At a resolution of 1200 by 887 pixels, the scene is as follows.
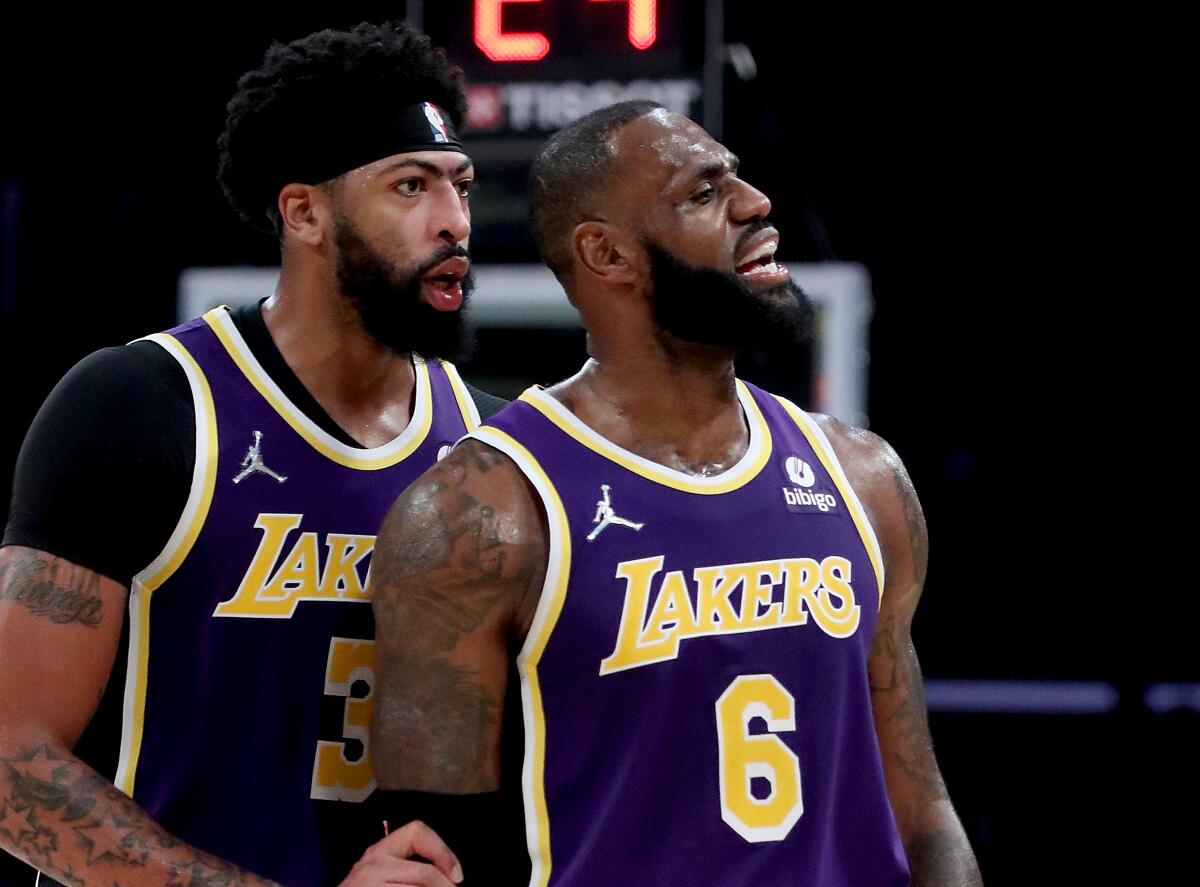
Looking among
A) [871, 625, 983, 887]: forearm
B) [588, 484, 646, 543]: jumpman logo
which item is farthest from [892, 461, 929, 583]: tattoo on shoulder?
[588, 484, 646, 543]: jumpman logo

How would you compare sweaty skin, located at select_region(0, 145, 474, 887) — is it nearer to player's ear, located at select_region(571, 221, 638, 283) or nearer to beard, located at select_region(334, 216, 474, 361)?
beard, located at select_region(334, 216, 474, 361)

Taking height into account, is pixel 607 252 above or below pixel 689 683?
above

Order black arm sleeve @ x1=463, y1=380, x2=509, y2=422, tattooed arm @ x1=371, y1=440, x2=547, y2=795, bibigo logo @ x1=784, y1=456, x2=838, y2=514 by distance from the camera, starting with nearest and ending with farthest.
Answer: tattooed arm @ x1=371, y1=440, x2=547, y2=795
bibigo logo @ x1=784, y1=456, x2=838, y2=514
black arm sleeve @ x1=463, y1=380, x2=509, y2=422

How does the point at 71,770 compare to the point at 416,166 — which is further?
the point at 416,166

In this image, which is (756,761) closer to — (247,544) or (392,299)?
(247,544)

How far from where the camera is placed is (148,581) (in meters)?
2.12

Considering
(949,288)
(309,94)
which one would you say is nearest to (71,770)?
(309,94)

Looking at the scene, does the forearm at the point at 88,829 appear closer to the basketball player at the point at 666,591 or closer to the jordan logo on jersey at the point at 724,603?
the basketball player at the point at 666,591

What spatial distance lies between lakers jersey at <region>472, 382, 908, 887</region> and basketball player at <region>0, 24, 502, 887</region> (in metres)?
0.20

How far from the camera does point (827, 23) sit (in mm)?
6812

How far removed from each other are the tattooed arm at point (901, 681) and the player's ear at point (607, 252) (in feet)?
1.22

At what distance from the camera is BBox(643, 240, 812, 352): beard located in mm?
2160

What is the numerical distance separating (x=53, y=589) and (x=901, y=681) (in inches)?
41.7

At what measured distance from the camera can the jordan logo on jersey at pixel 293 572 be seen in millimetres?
2146
